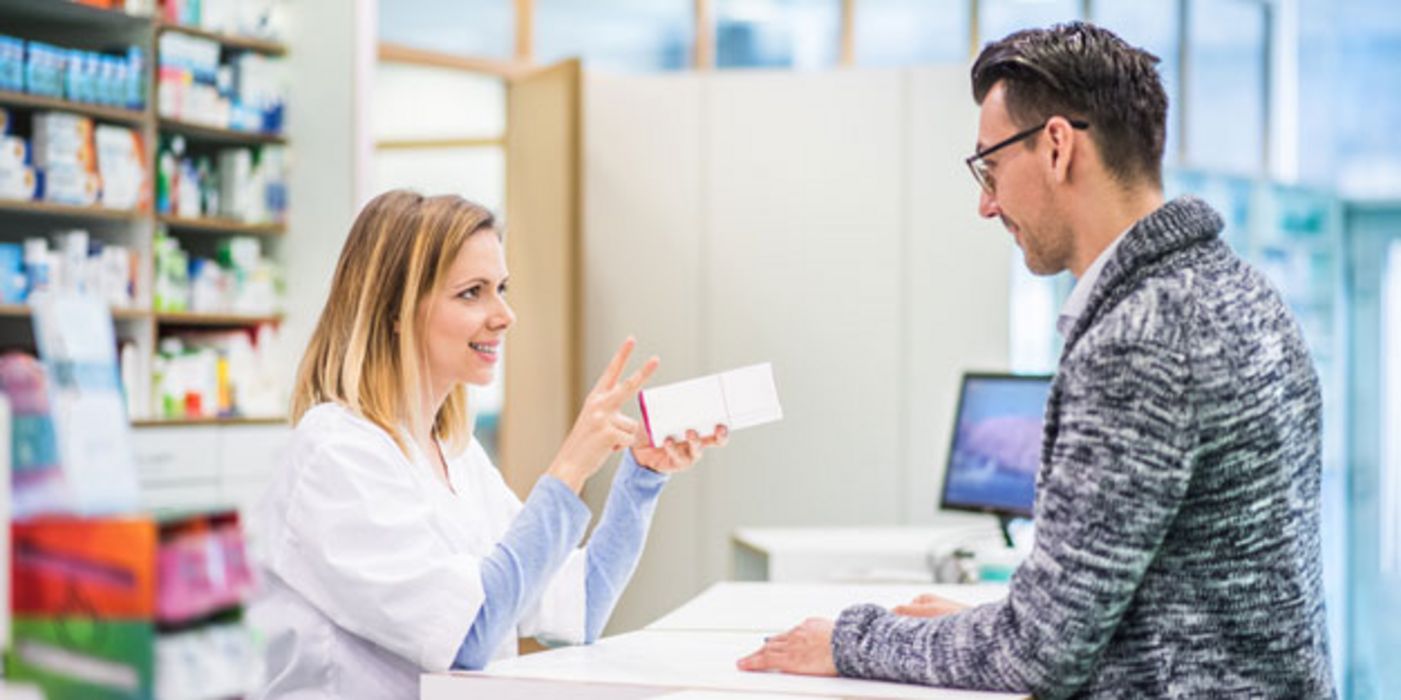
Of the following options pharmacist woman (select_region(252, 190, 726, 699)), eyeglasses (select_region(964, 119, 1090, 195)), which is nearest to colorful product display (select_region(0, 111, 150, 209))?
pharmacist woman (select_region(252, 190, 726, 699))

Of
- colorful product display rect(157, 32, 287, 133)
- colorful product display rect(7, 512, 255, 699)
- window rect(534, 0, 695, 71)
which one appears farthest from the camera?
window rect(534, 0, 695, 71)

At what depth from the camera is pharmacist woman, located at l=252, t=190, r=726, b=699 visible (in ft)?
6.56

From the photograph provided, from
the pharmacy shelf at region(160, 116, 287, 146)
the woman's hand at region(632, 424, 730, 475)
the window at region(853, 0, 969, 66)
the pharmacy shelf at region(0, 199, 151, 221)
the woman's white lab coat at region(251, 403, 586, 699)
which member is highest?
the window at region(853, 0, 969, 66)

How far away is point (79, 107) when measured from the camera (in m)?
5.00

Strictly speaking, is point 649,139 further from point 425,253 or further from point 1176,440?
point 1176,440

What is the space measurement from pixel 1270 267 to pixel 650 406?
20.2ft

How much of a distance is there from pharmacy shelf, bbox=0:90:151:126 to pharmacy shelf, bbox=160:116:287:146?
11cm

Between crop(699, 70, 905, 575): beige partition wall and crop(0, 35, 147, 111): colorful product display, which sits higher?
crop(0, 35, 147, 111): colorful product display

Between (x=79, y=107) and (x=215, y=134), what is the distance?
2.01 feet

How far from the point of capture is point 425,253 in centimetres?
228

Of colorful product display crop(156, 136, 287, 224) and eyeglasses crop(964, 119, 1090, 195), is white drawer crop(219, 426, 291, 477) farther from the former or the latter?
eyeglasses crop(964, 119, 1090, 195)

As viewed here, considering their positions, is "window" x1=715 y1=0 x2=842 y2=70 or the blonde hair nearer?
the blonde hair

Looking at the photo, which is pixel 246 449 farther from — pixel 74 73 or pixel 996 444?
pixel 996 444

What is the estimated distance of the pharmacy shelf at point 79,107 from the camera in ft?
15.9
